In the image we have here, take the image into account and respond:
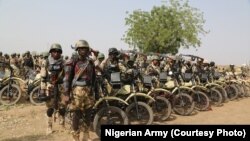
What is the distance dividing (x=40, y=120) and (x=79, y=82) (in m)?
3.68

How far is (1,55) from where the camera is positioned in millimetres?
17453

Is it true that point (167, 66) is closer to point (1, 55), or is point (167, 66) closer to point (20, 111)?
point (20, 111)

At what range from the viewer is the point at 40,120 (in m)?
9.83

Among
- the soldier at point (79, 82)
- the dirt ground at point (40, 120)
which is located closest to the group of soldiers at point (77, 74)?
the soldier at point (79, 82)

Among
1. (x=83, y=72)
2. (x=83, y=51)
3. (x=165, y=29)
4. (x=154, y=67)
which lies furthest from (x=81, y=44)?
(x=165, y=29)

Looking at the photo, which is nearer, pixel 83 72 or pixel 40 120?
pixel 83 72

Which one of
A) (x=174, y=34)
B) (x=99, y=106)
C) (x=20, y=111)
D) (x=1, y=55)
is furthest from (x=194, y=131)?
(x=174, y=34)

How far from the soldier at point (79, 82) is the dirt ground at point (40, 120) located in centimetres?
122

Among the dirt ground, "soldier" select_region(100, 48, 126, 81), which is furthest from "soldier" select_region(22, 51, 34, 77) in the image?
"soldier" select_region(100, 48, 126, 81)

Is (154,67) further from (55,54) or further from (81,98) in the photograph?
(81,98)

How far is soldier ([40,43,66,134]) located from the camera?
312 inches

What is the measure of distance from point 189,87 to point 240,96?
518 cm

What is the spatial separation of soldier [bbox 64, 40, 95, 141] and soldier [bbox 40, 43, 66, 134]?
4.28 feet

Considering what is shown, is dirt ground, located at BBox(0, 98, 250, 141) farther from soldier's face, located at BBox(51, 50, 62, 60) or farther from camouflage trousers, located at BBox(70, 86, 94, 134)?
soldier's face, located at BBox(51, 50, 62, 60)
